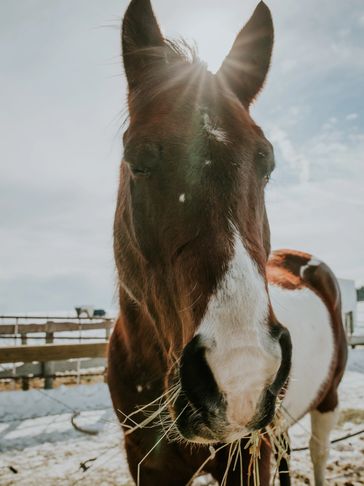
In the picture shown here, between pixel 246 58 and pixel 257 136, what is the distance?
36.8 inches

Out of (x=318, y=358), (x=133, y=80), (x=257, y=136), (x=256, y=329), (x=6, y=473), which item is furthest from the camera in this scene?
(x=6, y=473)

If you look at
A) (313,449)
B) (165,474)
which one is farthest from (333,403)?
(165,474)

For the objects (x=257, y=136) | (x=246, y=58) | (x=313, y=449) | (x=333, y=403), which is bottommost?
(x=313, y=449)

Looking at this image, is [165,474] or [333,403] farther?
[333,403]

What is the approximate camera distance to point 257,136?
5.58ft

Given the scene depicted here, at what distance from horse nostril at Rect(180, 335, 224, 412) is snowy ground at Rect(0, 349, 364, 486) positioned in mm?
1565

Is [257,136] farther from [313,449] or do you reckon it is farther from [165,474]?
[313,449]

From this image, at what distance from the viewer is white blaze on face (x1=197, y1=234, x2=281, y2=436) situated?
1063 millimetres

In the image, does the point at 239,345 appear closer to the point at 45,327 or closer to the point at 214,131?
the point at 214,131

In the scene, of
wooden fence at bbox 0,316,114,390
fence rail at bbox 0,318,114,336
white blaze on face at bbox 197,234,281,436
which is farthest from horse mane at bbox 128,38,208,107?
fence rail at bbox 0,318,114,336

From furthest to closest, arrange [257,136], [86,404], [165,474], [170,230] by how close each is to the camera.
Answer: [86,404] → [165,474] → [257,136] → [170,230]

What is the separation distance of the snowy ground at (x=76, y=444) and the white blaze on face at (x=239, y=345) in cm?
167

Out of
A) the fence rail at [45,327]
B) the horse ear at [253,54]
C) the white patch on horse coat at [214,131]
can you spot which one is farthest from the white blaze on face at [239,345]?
the fence rail at [45,327]

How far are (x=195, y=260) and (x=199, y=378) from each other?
0.39 metres
